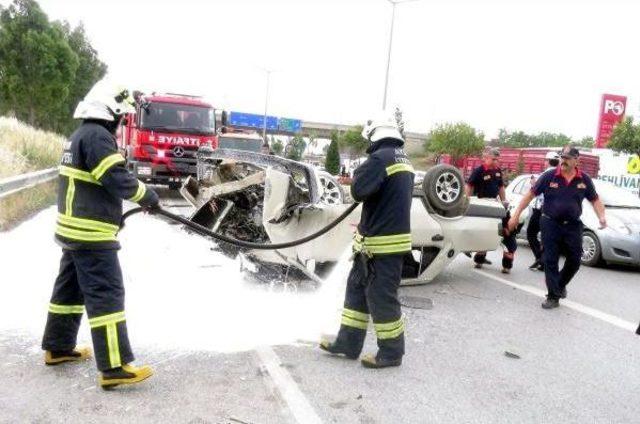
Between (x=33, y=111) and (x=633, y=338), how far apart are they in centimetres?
2814

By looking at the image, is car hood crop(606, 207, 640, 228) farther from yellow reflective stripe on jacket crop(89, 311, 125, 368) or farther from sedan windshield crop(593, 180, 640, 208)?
yellow reflective stripe on jacket crop(89, 311, 125, 368)

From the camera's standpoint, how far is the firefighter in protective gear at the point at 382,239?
12.6 feet

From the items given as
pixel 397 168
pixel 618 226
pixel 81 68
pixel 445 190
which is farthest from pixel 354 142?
pixel 397 168

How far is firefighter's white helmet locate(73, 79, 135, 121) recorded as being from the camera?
3.41 metres

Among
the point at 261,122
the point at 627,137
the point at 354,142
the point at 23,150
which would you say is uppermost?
the point at 261,122

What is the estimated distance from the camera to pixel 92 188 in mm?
3375

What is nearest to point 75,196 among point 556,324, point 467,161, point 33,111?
point 556,324

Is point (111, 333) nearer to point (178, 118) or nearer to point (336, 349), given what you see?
point (336, 349)

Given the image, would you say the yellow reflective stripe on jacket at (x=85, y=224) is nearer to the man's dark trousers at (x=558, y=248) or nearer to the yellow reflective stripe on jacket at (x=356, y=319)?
the yellow reflective stripe on jacket at (x=356, y=319)

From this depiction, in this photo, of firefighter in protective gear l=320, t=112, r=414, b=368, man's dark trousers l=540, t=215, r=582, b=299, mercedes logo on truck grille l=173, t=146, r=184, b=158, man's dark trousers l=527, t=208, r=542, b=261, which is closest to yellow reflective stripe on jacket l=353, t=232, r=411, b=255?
firefighter in protective gear l=320, t=112, r=414, b=368

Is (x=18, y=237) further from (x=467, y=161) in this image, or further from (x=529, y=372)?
(x=467, y=161)

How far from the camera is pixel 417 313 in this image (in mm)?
5258

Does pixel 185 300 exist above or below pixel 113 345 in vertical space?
below

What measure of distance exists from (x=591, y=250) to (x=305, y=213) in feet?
17.4
